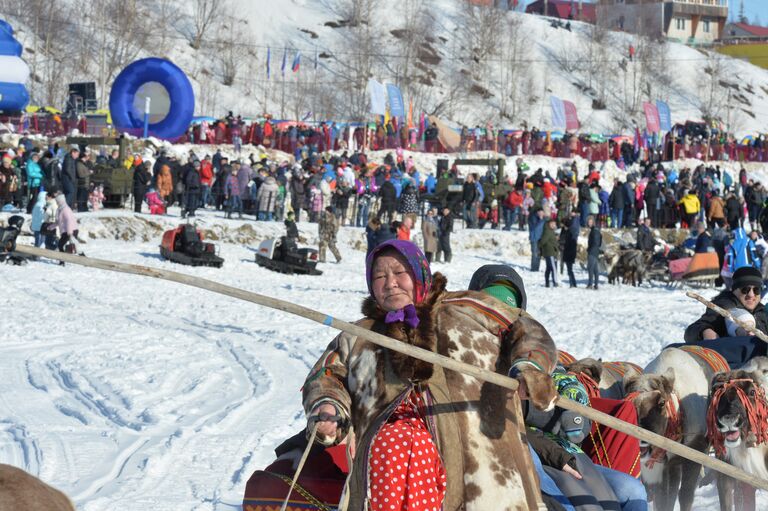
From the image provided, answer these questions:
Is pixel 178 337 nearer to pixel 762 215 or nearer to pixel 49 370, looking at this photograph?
pixel 49 370

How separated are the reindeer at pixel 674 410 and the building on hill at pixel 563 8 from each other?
91150 mm

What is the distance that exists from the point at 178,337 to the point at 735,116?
69346 mm

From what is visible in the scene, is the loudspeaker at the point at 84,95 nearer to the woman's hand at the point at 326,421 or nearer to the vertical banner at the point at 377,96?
the vertical banner at the point at 377,96

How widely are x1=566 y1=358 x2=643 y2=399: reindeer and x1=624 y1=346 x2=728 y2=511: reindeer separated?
0.06 meters

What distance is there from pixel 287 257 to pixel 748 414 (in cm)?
A: 1519

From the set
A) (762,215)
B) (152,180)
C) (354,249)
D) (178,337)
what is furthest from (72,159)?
(762,215)

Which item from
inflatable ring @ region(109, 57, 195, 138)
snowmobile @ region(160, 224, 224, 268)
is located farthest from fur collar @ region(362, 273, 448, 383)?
inflatable ring @ region(109, 57, 195, 138)

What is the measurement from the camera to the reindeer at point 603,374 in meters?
5.14

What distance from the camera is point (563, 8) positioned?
9862cm

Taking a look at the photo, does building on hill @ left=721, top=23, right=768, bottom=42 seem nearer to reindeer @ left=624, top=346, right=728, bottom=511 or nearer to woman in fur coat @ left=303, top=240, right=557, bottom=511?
reindeer @ left=624, top=346, right=728, bottom=511

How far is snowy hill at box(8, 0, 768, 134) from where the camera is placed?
203 ft

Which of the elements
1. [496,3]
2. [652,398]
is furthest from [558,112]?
[652,398]

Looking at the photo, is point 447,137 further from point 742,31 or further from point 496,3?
point 742,31

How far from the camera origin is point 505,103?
67.9 m
